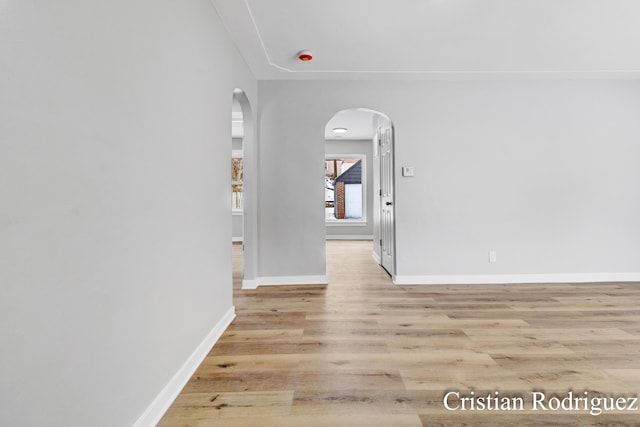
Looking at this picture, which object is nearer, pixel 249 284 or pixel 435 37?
pixel 435 37

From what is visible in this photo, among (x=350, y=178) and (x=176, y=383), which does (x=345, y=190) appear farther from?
(x=176, y=383)

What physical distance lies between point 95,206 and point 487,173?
3.73 metres

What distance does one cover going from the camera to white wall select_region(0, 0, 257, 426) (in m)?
0.76

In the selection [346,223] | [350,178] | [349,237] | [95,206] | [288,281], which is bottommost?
[288,281]

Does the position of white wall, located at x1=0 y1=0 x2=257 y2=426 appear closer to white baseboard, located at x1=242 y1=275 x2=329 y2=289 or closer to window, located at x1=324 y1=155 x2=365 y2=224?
white baseboard, located at x1=242 y1=275 x2=329 y2=289

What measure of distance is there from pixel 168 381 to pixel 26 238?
40.6 inches

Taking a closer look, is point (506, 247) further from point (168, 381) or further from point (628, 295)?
point (168, 381)

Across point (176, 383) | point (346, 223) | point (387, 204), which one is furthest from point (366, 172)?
point (176, 383)

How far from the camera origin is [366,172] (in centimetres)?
759

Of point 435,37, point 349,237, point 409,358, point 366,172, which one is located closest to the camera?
point 409,358

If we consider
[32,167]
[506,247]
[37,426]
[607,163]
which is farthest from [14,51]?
[607,163]

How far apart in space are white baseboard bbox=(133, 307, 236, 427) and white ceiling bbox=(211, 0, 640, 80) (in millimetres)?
2277

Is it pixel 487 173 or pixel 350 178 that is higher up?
pixel 350 178

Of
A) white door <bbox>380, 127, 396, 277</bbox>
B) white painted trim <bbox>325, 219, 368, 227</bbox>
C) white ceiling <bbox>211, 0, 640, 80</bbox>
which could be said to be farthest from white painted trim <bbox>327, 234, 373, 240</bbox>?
white ceiling <bbox>211, 0, 640, 80</bbox>
